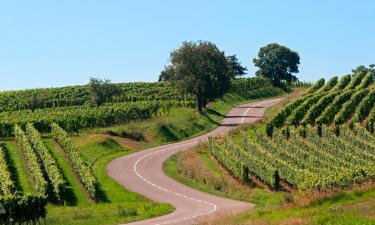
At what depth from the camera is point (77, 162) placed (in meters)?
65.1

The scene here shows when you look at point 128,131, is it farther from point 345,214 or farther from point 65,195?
point 345,214

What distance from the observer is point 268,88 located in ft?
487

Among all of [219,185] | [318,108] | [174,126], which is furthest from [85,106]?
[219,185]

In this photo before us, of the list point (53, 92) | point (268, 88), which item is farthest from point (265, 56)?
point (53, 92)

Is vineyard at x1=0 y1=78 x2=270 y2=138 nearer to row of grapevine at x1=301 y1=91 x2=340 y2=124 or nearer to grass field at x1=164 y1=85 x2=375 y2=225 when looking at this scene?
row of grapevine at x1=301 y1=91 x2=340 y2=124

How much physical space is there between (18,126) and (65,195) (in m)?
34.2

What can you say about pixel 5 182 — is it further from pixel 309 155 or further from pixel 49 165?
pixel 309 155

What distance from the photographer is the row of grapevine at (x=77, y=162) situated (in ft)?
186

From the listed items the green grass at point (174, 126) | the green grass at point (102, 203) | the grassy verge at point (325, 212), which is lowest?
the green grass at point (102, 203)

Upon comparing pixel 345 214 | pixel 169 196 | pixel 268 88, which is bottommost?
pixel 169 196

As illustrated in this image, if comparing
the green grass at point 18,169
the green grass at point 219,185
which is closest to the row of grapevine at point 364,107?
the green grass at point 219,185

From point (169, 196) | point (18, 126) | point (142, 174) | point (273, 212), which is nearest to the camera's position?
point (273, 212)

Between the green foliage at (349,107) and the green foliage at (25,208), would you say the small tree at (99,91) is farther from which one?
the green foliage at (25,208)

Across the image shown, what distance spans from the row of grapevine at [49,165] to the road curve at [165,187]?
6.80 m
